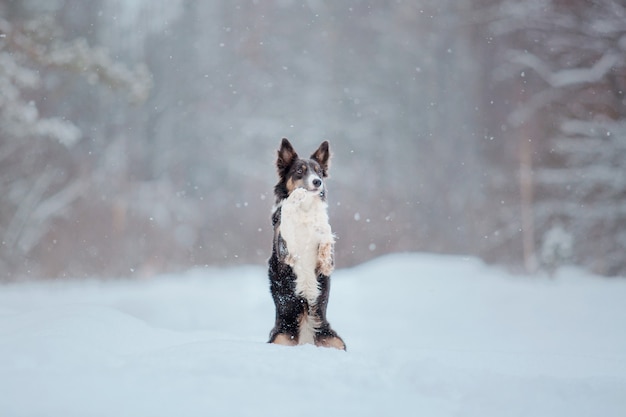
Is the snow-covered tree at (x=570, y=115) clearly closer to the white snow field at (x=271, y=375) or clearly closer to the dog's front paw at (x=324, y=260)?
the white snow field at (x=271, y=375)

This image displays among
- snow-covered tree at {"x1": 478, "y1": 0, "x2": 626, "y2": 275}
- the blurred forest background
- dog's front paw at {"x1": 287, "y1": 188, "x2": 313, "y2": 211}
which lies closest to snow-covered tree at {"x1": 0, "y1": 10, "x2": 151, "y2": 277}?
the blurred forest background

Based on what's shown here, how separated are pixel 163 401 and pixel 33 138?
10243 mm

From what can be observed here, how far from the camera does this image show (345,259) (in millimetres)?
11344

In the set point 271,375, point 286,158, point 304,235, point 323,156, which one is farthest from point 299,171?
point 271,375

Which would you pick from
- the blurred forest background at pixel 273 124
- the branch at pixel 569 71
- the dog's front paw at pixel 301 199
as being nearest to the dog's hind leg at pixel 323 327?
the dog's front paw at pixel 301 199

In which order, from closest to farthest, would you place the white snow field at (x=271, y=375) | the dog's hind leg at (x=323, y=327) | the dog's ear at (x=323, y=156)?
the white snow field at (x=271, y=375) → the dog's hind leg at (x=323, y=327) → the dog's ear at (x=323, y=156)

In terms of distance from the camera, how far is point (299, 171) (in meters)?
3.97

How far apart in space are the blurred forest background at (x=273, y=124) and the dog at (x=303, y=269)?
748cm

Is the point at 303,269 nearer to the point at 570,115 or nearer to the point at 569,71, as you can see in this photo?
the point at 570,115

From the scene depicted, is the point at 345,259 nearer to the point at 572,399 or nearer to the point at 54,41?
the point at 54,41

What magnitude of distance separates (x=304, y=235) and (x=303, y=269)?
23cm

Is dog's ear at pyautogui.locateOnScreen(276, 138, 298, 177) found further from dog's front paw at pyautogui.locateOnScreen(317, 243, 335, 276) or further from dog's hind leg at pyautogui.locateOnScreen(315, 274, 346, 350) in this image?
dog's hind leg at pyautogui.locateOnScreen(315, 274, 346, 350)

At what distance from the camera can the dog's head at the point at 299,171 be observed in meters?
3.88

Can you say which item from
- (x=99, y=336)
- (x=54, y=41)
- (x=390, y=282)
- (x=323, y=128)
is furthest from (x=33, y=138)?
(x=99, y=336)
